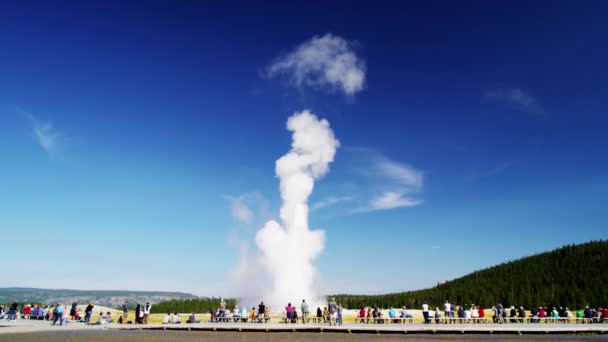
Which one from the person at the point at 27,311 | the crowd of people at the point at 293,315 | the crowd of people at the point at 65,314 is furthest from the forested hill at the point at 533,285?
the person at the point at 27,311

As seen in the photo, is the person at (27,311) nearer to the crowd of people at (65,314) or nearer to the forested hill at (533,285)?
the crowd of people at (65,314)

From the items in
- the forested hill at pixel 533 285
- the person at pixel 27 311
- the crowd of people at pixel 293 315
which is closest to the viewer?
the crowd of people at pixel 293 315

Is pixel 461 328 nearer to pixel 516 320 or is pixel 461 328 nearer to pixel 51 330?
pixel 516 320

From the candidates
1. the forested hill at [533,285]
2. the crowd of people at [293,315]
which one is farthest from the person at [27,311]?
the forested hill at [533,285]

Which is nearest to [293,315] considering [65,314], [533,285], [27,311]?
[65,314]

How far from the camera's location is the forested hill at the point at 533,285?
10206cm

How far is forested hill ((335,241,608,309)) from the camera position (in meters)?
102

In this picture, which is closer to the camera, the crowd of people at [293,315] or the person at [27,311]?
the crowd of people at [293,315]

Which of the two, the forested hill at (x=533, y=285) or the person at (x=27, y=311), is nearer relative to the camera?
the person at (x=27, y=311)

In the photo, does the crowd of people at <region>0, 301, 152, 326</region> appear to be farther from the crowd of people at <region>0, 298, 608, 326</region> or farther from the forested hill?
the forested hill

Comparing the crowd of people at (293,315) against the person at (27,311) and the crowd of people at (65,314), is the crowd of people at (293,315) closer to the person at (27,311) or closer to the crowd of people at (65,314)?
the crowd of people at (65,314)

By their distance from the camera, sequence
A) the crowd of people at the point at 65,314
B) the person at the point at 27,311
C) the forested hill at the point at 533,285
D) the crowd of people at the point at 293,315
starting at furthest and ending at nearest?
the forested hill at the point at 533,285 < the person at the point at 27,311 < the crowd of people at the point at 293,315 < the crowd of people at the point at 65,314

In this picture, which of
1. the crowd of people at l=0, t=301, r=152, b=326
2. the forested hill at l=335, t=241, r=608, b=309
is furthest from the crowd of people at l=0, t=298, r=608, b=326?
the forested hill at l=335, t=241, r=608, b=309

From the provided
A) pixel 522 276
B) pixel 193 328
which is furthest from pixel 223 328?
pixel 522 276
